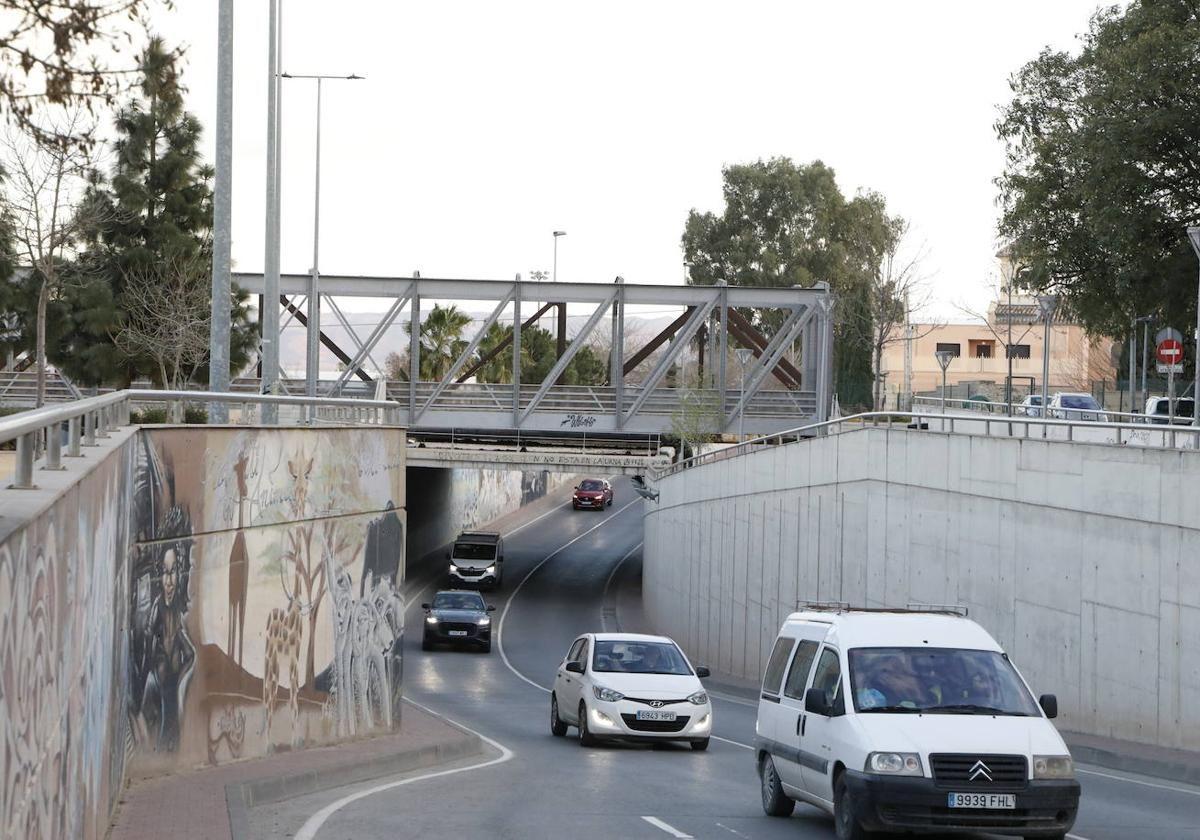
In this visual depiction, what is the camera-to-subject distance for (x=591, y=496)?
9519 cm

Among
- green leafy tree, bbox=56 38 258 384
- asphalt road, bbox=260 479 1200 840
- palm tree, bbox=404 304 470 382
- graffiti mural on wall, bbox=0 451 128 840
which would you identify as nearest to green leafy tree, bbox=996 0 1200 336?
asphalt road, bbox=260 479 1200 840

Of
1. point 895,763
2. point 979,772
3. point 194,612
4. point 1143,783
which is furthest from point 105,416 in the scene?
point 1143,783

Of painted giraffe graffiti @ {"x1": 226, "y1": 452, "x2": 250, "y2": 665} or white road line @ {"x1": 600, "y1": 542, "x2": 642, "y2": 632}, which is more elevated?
painted giraffe graffiti @ {"x1": 226, "y1": 452, "x2": 250, "y2": 665}

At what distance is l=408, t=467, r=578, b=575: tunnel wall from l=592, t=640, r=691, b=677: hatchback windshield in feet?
130

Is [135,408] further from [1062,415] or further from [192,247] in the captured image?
[1062,415]

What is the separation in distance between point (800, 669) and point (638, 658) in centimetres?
886

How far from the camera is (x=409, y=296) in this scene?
58.5m

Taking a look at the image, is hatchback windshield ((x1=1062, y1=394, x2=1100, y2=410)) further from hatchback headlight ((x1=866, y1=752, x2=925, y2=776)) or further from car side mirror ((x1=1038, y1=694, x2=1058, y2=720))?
hatchback headlight ((x1=866, y1=752, x2=925, y2=776))

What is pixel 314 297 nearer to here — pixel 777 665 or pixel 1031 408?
pixel 1031 408

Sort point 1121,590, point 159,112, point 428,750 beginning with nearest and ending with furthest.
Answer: point 428,750 < point 1121,590 < point 159,112

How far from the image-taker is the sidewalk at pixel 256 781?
41.5 ft

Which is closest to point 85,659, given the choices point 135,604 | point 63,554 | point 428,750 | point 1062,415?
point 63,554

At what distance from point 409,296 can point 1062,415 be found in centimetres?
2555

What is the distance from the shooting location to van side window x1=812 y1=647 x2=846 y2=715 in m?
12.5
